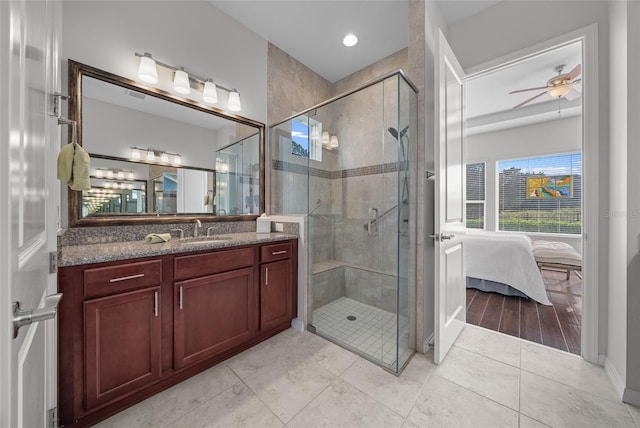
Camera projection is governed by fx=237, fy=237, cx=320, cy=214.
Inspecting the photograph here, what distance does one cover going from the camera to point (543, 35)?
74.3 inches

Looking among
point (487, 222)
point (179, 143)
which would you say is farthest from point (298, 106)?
point (487, 222)

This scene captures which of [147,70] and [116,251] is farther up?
[147,70]

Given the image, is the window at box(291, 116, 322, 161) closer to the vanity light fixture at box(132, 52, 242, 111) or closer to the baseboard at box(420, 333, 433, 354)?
the vanity light fixture at box(132, 52, 242, 111)

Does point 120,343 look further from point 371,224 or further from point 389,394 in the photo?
point 371,224

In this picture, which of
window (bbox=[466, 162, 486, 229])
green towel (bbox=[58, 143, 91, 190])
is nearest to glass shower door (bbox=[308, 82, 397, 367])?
green towel (bbox=[58, 143, 91, 190])

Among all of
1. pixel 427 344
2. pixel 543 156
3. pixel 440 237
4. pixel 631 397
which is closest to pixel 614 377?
pixel 631 397

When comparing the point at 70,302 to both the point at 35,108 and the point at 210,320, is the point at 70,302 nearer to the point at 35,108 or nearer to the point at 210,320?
the point at 210,320

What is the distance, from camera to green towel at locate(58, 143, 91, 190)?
1.24 m

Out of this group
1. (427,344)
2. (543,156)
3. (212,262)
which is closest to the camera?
(212,262)

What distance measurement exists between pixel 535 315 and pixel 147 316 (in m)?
3.57

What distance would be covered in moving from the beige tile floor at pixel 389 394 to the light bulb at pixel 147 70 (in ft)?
7.27

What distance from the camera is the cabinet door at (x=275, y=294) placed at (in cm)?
199

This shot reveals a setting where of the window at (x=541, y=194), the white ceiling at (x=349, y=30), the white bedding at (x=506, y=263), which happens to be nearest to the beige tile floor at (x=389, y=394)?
the white bedding at (x=506, y=263)

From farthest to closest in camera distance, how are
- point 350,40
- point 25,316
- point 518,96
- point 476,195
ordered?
point 476,195 < point 518,96 < point 350,40 < point 25,316
